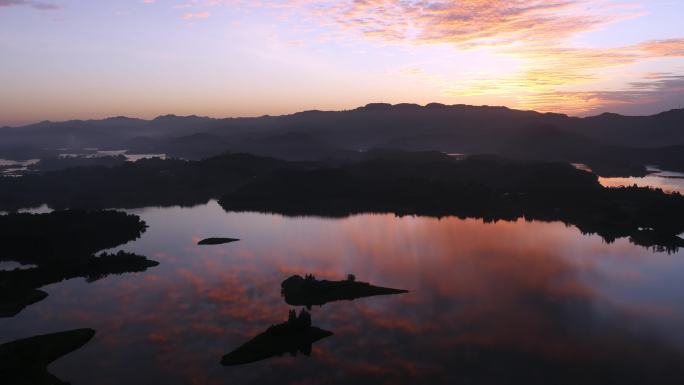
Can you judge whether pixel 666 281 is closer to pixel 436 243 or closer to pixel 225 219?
pixel 436 243

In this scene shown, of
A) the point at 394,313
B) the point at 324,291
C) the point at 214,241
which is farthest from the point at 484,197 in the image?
the point at 394,313

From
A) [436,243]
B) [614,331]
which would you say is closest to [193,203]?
[436,243]

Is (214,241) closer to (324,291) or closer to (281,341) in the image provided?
(324,291)

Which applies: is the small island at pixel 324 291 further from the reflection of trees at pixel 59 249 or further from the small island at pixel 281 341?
the reflection of trees at pixel 59 249

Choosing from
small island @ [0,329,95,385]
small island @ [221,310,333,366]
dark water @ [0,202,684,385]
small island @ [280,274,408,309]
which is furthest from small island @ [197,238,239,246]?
small island @ [221,310,333,366]

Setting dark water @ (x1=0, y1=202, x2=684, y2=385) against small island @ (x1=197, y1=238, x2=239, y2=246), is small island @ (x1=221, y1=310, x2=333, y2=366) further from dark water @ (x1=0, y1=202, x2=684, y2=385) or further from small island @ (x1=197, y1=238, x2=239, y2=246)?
small island @ (x1=197, y1=238, x2=239, y2=246)
